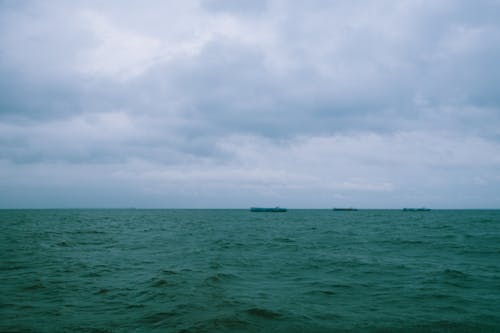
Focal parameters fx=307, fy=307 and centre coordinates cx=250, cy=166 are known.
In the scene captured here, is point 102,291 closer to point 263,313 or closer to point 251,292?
point 251,292

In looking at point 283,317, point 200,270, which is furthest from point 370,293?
point 200,270

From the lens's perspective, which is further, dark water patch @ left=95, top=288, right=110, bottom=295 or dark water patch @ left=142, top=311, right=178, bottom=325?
dark water patch @ left=95, top=288, right=110, bottom=295

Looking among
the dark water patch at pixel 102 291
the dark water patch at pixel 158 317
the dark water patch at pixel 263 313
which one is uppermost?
the dark water patch at pixel 263 313

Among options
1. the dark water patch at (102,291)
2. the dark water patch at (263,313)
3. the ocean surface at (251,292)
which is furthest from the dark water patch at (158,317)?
the dark water patch at (102,291)

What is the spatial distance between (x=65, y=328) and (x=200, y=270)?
10.3 metres

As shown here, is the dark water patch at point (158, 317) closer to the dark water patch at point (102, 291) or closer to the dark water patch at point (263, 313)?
the dark water patch at point (263, 313)

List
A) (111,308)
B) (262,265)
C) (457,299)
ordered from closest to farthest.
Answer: (111,308), (457,299), (262,265)

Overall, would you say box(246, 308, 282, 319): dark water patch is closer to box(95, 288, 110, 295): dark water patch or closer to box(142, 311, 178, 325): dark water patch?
box(142, 311, 178, 325): dark water patch

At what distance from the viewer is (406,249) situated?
2934cm

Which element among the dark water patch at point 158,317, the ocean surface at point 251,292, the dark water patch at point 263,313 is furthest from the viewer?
the dark water patch at point 263,313

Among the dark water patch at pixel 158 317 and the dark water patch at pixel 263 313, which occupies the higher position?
the dark water patch at pixel 263 313

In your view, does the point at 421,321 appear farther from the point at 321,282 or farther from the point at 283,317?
the point at 321,282

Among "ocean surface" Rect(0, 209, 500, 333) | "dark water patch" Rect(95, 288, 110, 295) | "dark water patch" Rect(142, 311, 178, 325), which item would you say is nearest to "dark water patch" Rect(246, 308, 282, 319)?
"ocean surface" Rect(0, 209, 500, 333)

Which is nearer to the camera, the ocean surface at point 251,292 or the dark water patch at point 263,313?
the ocean surface at point 251,292
